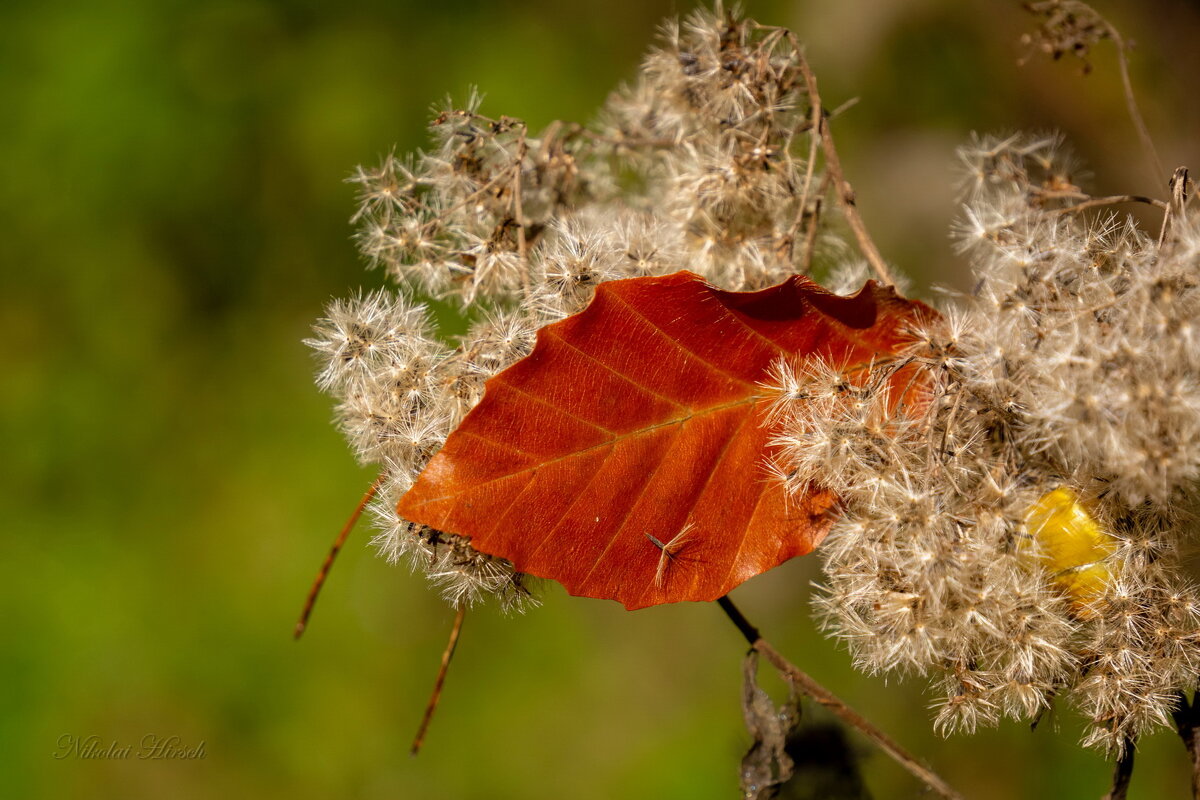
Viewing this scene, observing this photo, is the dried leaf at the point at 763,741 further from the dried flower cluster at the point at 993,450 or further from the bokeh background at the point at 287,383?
the bokeh background at the point at 287,383

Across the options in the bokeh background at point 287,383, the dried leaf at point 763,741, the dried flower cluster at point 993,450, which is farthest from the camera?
the bokeh background at point 287,383

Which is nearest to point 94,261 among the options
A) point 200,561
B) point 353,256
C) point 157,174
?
point 157,174

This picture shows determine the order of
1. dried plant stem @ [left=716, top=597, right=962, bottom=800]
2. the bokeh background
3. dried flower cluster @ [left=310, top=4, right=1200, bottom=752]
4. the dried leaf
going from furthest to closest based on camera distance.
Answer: the bokeh background, the dried leaf, dried plant stem @ [left=716, top=597, right=962, bottom=800], dried flower cluster @ [left=310, top=4, right=1200, bottom=752]

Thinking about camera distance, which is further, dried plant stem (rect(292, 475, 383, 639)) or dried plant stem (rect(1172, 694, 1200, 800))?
dried plant stem (rect(1172, 694, 1200, 800))

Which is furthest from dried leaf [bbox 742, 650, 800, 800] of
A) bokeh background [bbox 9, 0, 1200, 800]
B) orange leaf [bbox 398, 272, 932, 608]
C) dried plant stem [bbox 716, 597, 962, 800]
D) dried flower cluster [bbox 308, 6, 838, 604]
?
bokeh background [bbox 9, 0, 1200, 800]

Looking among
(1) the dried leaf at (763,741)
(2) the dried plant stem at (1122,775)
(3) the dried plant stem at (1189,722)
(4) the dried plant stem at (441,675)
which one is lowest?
(3) the dried plant stem at (1189,722)

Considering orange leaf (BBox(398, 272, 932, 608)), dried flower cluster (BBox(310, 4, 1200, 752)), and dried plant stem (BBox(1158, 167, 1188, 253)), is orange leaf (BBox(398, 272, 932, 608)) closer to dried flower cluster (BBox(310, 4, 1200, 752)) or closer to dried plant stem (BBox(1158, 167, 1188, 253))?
dried flower cluster (BBox(310, 4, 1200, 752))

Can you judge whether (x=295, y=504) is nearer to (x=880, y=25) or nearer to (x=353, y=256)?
(x=353, y=256)

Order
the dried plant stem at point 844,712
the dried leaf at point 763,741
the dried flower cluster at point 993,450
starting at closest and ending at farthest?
the dried flower cluster at point 993,450, the dried plant stem at point 844,712, the dried leaf at point 763,741

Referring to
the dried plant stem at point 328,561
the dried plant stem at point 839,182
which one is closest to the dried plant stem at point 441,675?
the dried plant stem at point 328,561
